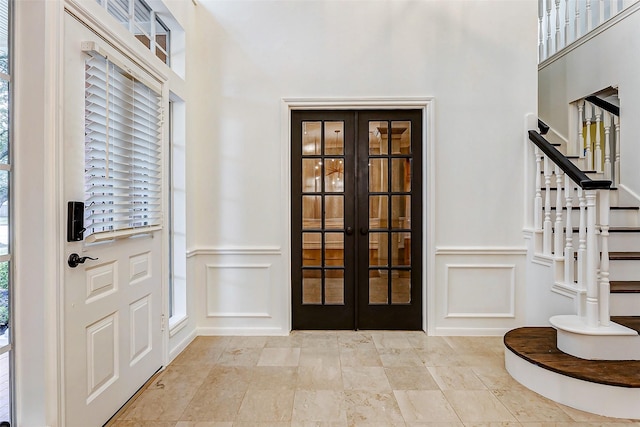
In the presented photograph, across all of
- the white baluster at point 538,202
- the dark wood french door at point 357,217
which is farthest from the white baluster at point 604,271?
the dark wood french door at point 357,217

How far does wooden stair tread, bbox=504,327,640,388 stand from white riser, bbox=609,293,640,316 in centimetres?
50

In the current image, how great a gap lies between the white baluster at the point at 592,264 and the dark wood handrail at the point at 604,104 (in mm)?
2116

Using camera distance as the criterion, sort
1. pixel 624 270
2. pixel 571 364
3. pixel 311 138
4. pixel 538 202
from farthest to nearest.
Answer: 1. pixel 311 138
2. pixel 538 202
3. pixel 624 270
4. pixel 571 364

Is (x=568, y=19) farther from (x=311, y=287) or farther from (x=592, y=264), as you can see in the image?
(x=311, y=287)

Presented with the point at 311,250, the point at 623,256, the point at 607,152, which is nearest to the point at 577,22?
the point at 607,152

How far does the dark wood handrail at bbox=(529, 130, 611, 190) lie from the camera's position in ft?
7.61

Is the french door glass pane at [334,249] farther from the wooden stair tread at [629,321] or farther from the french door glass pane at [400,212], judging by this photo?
the wooden stair tread at [629,321]

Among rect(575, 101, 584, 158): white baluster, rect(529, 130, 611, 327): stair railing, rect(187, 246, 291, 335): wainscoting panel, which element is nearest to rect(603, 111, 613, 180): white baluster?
rect(575, 101, 584, 158): white baluster

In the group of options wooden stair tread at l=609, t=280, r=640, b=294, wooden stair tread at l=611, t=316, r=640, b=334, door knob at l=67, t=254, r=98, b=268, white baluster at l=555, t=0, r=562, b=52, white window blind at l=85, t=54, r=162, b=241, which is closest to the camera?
door knob at l=67, t=254, r=98, b=268

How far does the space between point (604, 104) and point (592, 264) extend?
7.96 ft

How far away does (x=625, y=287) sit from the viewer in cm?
276

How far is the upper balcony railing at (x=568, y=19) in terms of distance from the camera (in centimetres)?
386

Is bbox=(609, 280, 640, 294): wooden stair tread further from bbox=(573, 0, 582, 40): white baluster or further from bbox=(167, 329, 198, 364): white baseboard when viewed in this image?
bbox=(167, 329, 198, 364): white baseboard

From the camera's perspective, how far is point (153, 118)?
2.52m
